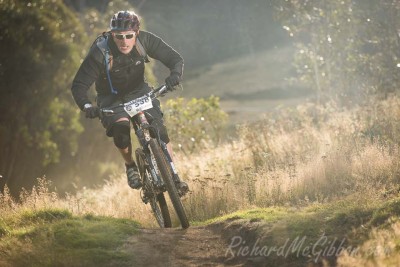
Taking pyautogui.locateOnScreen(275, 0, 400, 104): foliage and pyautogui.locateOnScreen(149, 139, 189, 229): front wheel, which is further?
pyautogui.locateOnScreen(275, 0, 400, 104): foliage

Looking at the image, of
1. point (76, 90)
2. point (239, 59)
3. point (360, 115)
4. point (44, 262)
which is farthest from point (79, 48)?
point (239, 59)

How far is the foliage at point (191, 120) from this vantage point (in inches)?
814

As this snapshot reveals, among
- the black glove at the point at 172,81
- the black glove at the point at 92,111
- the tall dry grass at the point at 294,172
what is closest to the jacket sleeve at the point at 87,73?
the black glove at the point at 92,111

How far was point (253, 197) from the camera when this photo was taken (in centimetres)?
947

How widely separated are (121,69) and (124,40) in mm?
411

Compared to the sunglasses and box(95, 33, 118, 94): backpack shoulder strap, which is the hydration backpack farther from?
the sunglasses

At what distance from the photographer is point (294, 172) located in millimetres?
9836

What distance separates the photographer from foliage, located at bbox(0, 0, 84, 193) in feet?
71.4

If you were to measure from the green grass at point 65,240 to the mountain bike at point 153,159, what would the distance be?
55 cm

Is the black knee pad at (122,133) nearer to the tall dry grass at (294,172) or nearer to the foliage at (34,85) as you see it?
the tall dry grass at (294,172)

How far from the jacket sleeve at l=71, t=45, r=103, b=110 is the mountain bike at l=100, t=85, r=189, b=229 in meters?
0.47

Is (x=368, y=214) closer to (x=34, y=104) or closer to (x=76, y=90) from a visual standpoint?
(x=76, y=90)

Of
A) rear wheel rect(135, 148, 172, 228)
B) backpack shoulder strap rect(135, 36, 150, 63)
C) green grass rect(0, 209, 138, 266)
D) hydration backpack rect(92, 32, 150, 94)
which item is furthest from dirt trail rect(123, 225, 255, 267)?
backpack shoulder strap rect(135, 36, 150, 63)

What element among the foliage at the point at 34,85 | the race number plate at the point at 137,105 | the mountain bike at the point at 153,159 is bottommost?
the mountain bike at the point at 153,159
